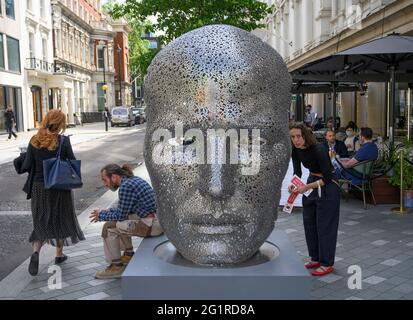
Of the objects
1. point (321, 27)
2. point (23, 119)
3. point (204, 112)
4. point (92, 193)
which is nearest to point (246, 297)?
point (204, 112)

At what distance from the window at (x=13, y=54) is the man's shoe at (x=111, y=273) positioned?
28996 mm

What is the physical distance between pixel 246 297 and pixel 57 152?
108 inches

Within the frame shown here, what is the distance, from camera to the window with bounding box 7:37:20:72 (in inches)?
1225

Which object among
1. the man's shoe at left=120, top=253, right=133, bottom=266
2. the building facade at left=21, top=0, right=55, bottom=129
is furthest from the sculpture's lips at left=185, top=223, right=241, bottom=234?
the building facade at left=21, top=0, right=55, bottom=129

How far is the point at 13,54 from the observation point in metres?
31.8

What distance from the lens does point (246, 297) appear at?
11.3 ft

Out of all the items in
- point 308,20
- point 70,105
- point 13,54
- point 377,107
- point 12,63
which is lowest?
point 377,107

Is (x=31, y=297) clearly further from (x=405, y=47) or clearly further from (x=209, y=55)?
(x=405, y=47)

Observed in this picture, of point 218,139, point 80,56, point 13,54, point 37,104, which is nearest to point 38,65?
point 37,104

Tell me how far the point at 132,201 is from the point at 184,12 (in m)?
14.6

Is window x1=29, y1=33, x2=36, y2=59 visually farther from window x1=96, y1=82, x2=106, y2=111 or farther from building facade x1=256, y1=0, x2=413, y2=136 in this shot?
window x1=96, y1=82, x2=106, y2=111

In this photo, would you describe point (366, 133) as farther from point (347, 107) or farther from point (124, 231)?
point (347, 107)

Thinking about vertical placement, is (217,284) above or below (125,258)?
above

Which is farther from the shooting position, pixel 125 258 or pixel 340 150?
pixel 340 150
